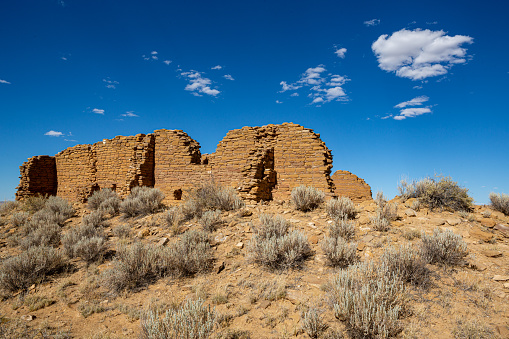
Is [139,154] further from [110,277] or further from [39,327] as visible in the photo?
[39,327]

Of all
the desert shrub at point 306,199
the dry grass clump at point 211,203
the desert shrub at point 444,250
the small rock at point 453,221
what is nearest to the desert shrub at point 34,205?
the dry grass clump at point 211,203

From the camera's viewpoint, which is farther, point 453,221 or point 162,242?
point 453,221

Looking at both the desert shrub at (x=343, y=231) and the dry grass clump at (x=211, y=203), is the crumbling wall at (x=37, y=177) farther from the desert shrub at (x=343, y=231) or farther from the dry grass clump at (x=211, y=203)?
the desert shrub at (x=343, y=231)

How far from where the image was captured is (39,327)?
13.3 feet

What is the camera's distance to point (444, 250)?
4.97 meters

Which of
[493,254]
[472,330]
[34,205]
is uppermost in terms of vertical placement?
[34,205]

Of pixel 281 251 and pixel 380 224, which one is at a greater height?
pixel 380 224

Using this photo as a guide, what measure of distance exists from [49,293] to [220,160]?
26.5 ft

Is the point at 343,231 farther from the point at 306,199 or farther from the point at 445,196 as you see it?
the point at 445,196

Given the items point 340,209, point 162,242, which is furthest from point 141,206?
point 340,209

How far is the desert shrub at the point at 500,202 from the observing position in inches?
330

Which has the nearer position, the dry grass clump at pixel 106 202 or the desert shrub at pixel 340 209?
the desert shrub at pixel 340 209

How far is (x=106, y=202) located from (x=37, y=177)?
8457 mm

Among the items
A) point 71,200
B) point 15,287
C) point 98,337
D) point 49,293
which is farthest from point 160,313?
point 71,200
